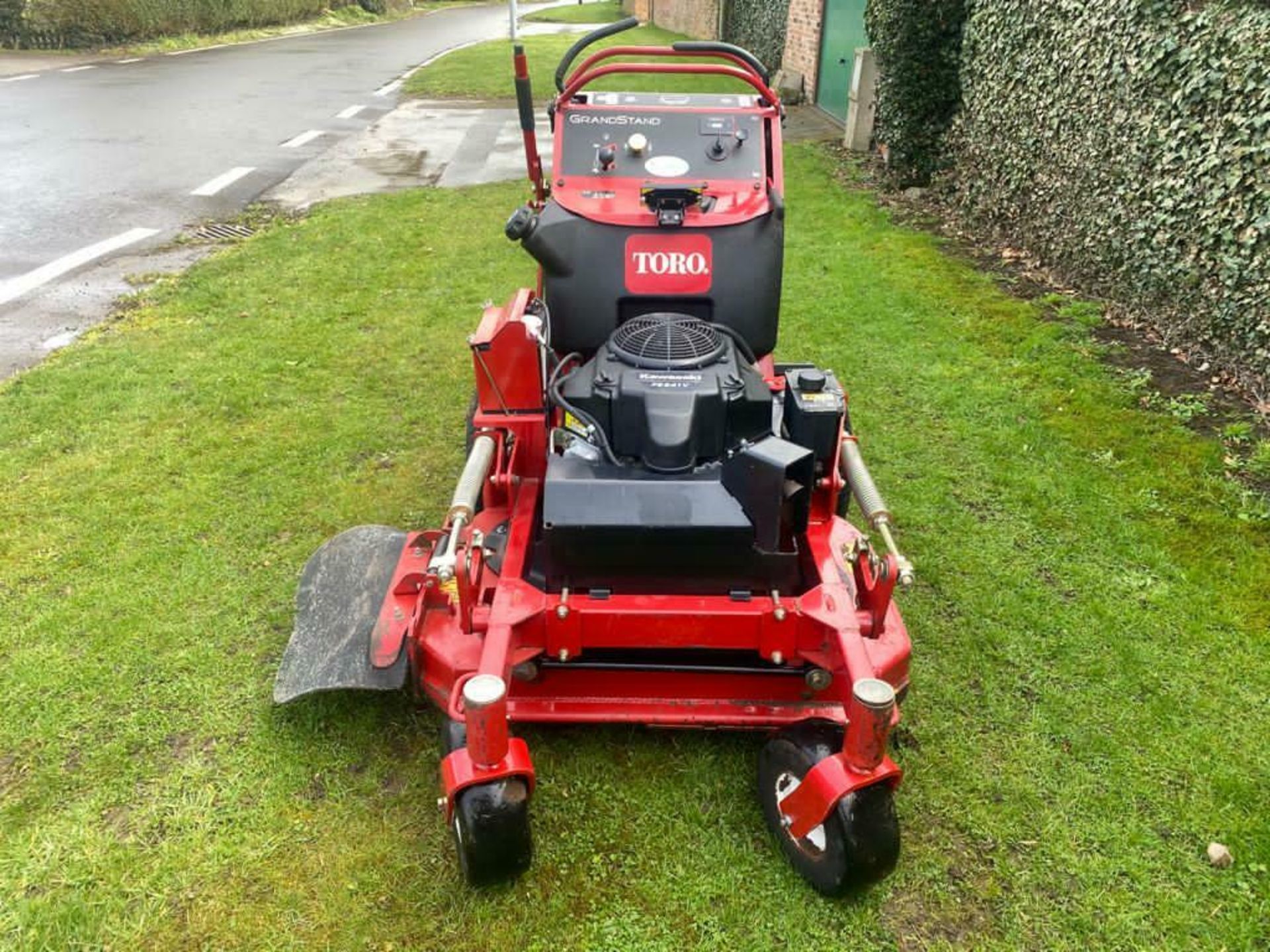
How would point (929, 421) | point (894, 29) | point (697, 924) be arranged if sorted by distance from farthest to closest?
point (894, 29) → point (929, 421) → point (697, 924)

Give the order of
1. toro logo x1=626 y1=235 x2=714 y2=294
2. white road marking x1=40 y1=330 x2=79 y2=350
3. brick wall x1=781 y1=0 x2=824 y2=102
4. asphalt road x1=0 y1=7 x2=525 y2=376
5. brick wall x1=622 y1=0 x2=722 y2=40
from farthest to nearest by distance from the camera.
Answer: brick wall x1=622 y1=0 x2=722 y2=40 < brick wall x1=781 y1=0 x2=824 y2=102 < asphalt road x1=0 y1=7 x2=525 y2=376 < white road marking x1=40 y1=330 x2=79 y2=350 < toro logo x1=626 y1=235 x2=714 y2=294

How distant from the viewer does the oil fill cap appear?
326 centimetres

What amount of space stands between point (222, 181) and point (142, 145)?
225cm

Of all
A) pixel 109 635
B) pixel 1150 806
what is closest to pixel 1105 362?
pixel 1150 806

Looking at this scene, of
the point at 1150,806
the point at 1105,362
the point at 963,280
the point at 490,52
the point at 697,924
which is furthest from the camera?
the point at 490,52

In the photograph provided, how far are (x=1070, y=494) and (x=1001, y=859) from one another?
2369 millimetres

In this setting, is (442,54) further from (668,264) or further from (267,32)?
(668,264)

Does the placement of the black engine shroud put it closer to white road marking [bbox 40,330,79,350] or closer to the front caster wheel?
the front caster wheel

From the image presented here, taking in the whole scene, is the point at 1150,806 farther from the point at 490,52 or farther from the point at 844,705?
the point at 490,52

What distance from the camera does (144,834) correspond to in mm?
2852

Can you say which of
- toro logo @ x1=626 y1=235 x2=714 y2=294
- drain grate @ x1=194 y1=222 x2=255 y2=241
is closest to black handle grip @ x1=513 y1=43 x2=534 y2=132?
toro logo @ x1=626 y1=235 x2=714 y2=294

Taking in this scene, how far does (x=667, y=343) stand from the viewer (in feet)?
10.6

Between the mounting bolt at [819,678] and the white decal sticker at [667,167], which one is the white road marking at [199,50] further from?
the mounting bolt at [819,678]

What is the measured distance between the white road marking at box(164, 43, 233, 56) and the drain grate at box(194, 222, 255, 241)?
15.7 metres
